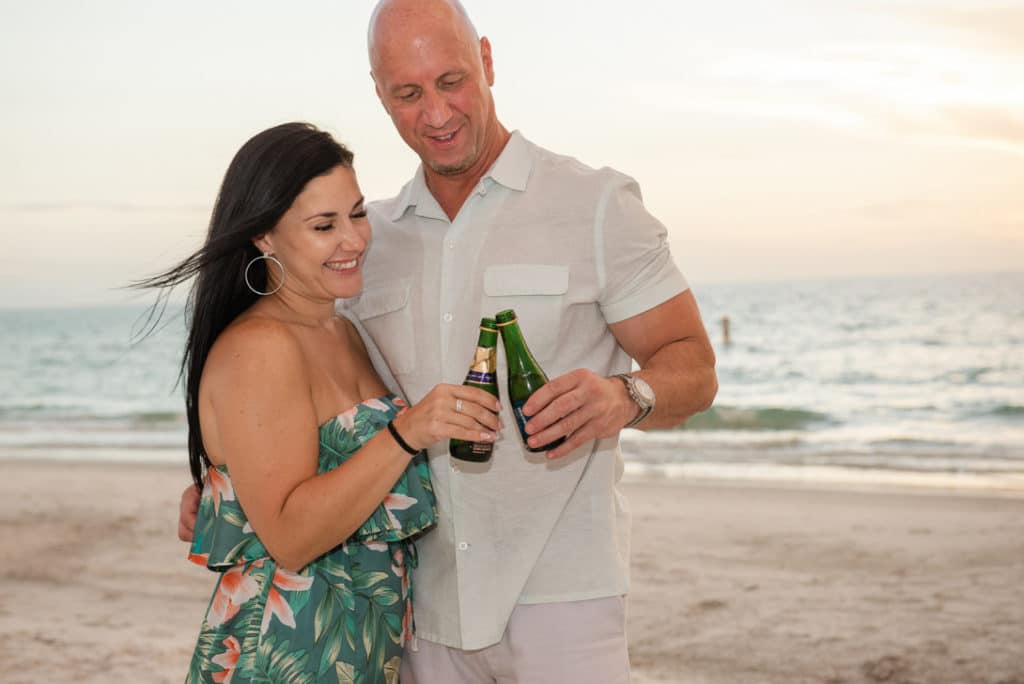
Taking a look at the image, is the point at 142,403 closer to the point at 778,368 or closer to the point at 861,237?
the point at 778,368

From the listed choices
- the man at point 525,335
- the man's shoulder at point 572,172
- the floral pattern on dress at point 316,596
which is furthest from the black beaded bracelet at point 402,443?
the man's shoulder at point 572,172

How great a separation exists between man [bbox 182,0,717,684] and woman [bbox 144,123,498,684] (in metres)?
0.14

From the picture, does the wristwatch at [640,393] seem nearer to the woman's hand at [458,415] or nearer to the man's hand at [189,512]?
the woman's hand at [458,415]

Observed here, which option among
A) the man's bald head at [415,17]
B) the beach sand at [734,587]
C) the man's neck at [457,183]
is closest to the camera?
the man's bald head at [415,17]

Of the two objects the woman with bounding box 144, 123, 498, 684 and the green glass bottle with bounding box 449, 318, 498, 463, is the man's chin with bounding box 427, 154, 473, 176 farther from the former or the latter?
the green glass bottle with bounding box 449, 318, 498, 463

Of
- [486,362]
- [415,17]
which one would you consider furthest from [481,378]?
[415,17]

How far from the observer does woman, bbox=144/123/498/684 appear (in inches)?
95.7

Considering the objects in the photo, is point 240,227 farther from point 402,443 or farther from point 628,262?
point 628,262

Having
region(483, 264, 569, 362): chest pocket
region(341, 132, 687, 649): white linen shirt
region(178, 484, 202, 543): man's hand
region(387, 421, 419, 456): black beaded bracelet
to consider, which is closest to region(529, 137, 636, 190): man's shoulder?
region(341, 132, 687, 649): white linen shirt

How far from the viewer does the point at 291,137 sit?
2641 mm

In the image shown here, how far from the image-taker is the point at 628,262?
2.70m

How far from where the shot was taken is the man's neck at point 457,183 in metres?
2.91

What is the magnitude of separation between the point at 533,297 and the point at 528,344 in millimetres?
125

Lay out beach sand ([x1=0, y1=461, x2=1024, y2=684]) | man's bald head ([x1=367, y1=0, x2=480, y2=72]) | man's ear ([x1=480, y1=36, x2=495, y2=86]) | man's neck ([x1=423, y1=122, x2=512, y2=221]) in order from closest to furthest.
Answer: man's bald head ([x1=367, y1=0, x2=480, y2=72]) → man's neck ([x1=423, y1=122, x2=512, y2=221]) → man's ear ([x1=480, y1=36, x2=495, y2=86]) → beach sand ([x1=0, y1=461, x2=1024, y2=684])
